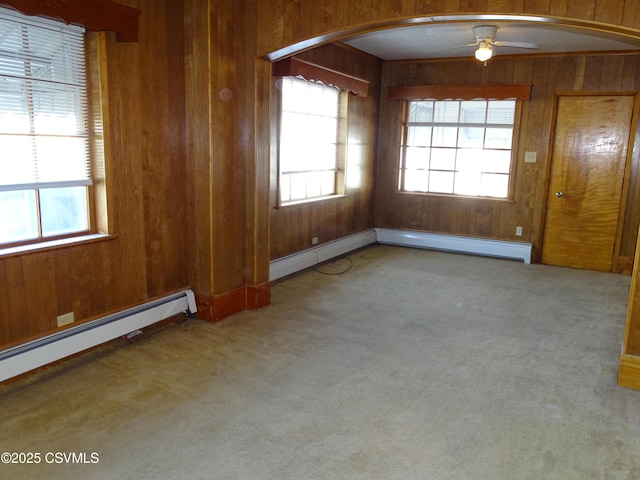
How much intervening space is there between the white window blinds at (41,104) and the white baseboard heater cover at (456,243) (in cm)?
467

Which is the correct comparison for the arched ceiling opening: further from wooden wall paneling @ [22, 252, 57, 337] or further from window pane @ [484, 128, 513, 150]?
wooden wall paneling @ [22, 252, 57, 337]

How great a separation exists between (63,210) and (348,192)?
3.87 metres

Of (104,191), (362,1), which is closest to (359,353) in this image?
(104,191)

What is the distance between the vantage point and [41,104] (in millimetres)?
2992

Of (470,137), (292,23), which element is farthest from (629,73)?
(292,23)

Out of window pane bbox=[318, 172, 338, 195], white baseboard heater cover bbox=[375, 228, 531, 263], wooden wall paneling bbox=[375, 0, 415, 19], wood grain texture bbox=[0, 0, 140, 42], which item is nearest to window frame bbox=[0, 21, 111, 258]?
wood grain texture bbox=[0, 0, 140, 42]

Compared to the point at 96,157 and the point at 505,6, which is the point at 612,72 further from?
the point at 96,157

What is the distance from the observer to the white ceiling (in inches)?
196

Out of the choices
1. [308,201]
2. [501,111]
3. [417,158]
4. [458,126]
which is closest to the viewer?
[308,201]

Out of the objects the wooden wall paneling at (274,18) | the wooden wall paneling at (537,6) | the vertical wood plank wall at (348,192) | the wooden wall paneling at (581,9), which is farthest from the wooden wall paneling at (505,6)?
the vertical wood plank wall at (348,192)

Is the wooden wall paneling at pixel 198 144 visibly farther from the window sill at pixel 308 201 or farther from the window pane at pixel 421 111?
the window pane at pixel 421 111

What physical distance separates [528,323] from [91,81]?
371 cm

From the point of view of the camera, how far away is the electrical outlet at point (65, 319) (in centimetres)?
319

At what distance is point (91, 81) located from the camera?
3.25 meters
